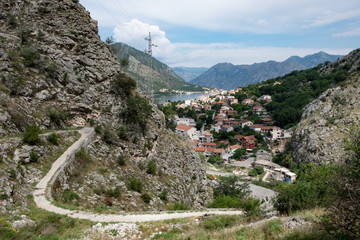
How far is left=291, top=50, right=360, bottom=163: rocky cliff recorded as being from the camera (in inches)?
1955

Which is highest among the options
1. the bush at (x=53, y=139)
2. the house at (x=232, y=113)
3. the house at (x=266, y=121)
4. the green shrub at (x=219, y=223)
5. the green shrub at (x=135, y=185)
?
the bush at (x=53, y=139)

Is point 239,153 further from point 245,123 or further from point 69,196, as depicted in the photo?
point 69,196

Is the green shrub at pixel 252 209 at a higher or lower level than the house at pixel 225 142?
higher

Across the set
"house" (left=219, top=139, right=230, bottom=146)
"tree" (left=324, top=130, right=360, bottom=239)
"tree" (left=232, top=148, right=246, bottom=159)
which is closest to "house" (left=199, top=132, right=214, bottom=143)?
"house" (left=219, top=139, right=230, bottom=146)

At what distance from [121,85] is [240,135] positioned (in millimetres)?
62596

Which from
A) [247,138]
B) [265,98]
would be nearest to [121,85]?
[247,138]

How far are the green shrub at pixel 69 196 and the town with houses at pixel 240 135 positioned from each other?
37513 mm

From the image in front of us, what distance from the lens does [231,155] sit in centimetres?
6762

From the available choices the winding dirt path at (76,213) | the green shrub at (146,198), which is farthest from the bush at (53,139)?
the green shrub at (146,198)

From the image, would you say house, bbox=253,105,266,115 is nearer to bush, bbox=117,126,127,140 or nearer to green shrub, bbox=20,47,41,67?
Result: bush, bbox=117,126,127,140

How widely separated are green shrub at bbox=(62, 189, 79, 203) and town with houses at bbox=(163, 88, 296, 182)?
37.5m

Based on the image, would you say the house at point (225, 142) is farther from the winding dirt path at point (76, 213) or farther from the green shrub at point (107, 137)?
the winding dirt path at point (76, 213)

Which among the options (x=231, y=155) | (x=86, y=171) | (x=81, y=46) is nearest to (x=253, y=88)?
(x=231, y=155)

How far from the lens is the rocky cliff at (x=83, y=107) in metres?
15.6
